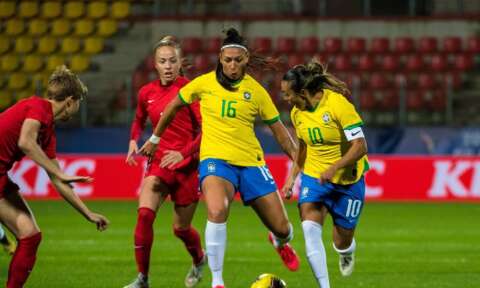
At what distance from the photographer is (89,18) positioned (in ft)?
99.3

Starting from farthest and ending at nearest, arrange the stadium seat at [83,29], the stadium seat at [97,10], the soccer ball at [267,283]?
1. the stadium seat at [97,10]
2. the stadium seat at [83,29]
3. the soccer ball at [267,283]

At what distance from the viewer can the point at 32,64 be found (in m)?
28.9

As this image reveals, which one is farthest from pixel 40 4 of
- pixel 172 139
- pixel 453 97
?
pixel 172 139

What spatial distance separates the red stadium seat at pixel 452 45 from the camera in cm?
2881

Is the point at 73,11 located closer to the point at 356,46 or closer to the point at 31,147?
the point at 356,46

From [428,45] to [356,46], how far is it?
1.85 metres

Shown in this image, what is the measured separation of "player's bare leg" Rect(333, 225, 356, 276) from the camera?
11.1m

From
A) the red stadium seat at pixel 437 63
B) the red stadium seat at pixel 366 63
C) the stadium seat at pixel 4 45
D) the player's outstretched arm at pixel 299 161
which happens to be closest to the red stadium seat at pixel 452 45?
the red stadium seat at pixel 437 63

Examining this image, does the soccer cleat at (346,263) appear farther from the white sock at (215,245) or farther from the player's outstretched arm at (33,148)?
the player's outstretched arm at (33,148)

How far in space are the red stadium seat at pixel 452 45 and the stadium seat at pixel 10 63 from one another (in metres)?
10.9

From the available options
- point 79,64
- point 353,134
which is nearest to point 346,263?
point 353,134

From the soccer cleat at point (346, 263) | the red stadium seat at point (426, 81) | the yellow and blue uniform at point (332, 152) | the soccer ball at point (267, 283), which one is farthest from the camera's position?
the red stadium seat at point (426, 81)

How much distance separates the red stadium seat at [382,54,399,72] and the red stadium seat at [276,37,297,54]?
90.5 inches

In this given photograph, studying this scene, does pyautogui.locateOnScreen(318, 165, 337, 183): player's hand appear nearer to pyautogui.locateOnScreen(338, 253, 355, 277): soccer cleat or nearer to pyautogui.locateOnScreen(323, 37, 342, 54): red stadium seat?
pyautogui.locateOnScreen(338, 253, 355, 277): soccer cleat
